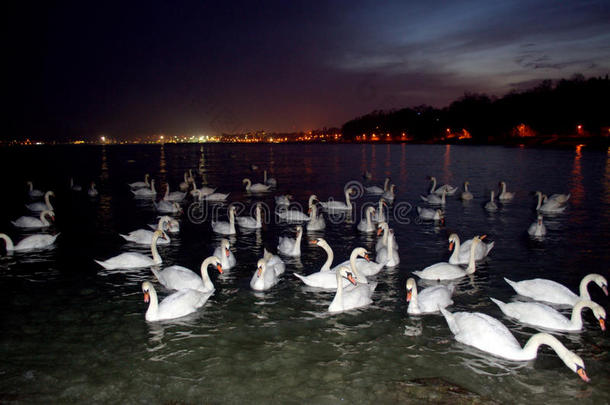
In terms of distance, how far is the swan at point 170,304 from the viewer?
8266 millimetres

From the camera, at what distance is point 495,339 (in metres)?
7.04

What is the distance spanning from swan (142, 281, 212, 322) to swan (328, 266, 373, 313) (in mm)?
2911

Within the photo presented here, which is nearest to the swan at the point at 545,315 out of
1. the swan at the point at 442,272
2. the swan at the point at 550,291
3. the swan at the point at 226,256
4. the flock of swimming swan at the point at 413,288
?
the flock of swimming swan at the point at 413,288

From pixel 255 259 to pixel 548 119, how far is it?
11734 centimetres

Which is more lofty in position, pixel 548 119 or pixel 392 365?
pixel 548 119

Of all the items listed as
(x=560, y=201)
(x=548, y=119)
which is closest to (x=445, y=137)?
(x=548, y=119)

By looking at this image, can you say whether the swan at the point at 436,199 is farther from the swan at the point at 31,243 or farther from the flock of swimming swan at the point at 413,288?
the swan at the point at 31,243

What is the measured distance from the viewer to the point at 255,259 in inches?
495

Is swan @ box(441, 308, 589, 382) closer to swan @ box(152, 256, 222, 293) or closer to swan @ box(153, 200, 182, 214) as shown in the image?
swan @ box(152, 256, 222, 293)

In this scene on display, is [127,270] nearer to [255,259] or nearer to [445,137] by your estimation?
[255,259]

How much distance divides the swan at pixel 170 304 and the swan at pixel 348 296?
→ 291 centimetres

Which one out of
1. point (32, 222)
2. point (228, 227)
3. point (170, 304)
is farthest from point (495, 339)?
point (32, 222)

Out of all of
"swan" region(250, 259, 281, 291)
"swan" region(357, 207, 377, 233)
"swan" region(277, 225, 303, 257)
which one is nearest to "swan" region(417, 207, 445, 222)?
"swan" region(357, 207, 377, 233)

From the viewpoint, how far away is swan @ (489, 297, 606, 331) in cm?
767
